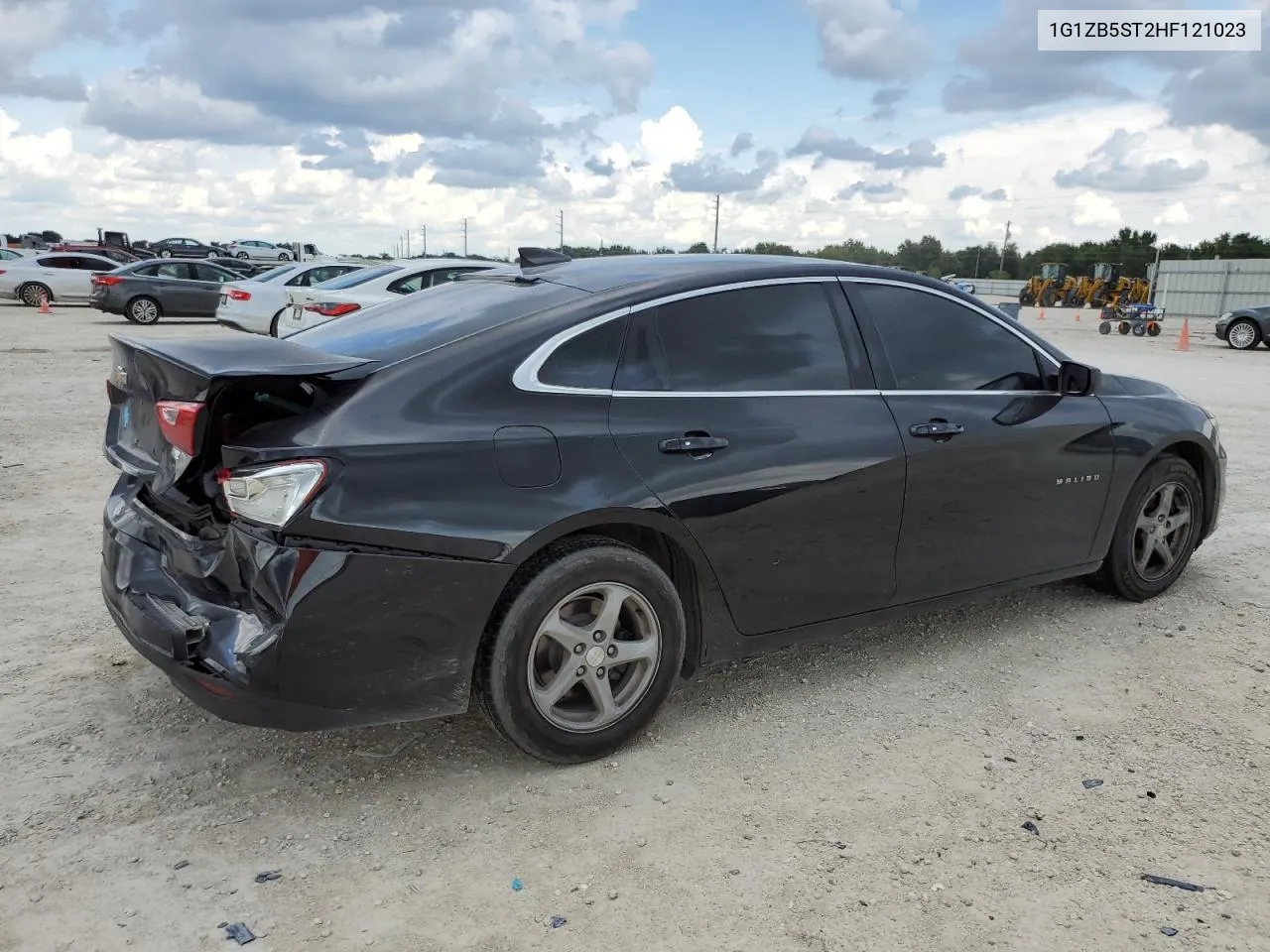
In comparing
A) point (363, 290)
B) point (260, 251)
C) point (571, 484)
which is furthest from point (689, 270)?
point (260, 251)

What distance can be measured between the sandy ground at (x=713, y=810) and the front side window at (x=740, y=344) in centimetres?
121

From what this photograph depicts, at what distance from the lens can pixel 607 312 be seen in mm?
3307

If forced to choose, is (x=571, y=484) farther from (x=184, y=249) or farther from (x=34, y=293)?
(x=184, y=249)

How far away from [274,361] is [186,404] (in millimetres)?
275

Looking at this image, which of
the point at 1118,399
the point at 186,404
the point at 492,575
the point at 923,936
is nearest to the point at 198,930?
the point at 492,575

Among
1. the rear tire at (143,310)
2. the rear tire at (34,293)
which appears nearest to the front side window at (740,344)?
the rear tire at (143,310)

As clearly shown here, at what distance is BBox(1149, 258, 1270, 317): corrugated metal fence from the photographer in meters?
38.2

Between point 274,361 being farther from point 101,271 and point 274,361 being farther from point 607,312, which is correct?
point 101,271

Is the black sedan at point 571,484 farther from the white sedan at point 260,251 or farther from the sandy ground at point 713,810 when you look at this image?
the white sedan at point 260,251

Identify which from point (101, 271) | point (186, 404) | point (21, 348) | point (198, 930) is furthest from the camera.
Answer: point (101, 271)

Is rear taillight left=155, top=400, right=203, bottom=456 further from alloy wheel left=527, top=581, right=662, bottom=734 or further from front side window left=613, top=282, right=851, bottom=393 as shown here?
front side window left=613, top=282, right=851, bottom=393

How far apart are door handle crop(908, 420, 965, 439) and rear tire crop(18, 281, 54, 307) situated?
27.8 m

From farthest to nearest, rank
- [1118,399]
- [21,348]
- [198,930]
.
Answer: [21,348] → [1118,399] → [198,930]

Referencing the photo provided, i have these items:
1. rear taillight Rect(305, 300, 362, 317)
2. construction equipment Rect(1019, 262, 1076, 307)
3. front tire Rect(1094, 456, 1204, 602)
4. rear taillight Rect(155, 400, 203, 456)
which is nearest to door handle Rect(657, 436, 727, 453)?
rear taillight Rect(155, 400, 203, 456)
